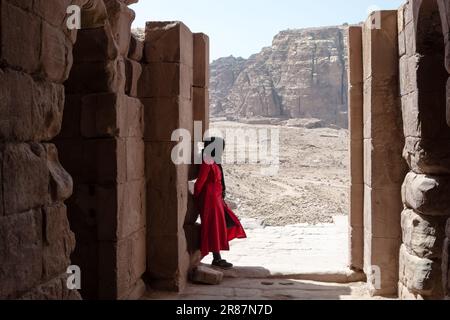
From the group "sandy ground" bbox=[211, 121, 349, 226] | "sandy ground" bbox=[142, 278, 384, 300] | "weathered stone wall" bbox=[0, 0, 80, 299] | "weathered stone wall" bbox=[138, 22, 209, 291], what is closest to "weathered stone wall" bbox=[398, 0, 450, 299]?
"sandy ground" bbox=[142, 278, 384, 300]

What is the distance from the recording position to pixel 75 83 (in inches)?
222

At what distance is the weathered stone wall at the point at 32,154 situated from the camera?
9.14 ft

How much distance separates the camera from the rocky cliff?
202 ft

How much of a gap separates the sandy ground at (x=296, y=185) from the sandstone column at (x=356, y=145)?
4.64 meters

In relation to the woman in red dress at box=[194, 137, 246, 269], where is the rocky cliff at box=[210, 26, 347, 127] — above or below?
above

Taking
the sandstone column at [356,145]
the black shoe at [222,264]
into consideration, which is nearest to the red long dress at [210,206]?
the black shoe at [222,264]

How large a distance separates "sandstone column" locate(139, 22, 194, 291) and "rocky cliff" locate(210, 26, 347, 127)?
180 feet

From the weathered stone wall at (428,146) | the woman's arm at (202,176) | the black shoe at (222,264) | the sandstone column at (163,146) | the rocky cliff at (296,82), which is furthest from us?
the rocky cliff at (296,82)

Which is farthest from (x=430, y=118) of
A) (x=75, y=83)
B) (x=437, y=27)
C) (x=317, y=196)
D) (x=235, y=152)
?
(x=235, y=152)

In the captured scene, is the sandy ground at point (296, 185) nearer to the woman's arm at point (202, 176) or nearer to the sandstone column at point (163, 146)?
the woman's arm at point (202, 176)

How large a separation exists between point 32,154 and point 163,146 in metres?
3.55

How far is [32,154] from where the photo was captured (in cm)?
309

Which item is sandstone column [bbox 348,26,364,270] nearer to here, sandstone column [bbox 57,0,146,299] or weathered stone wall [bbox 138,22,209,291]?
weathered stone wall [bbox 138,22,209,291]
